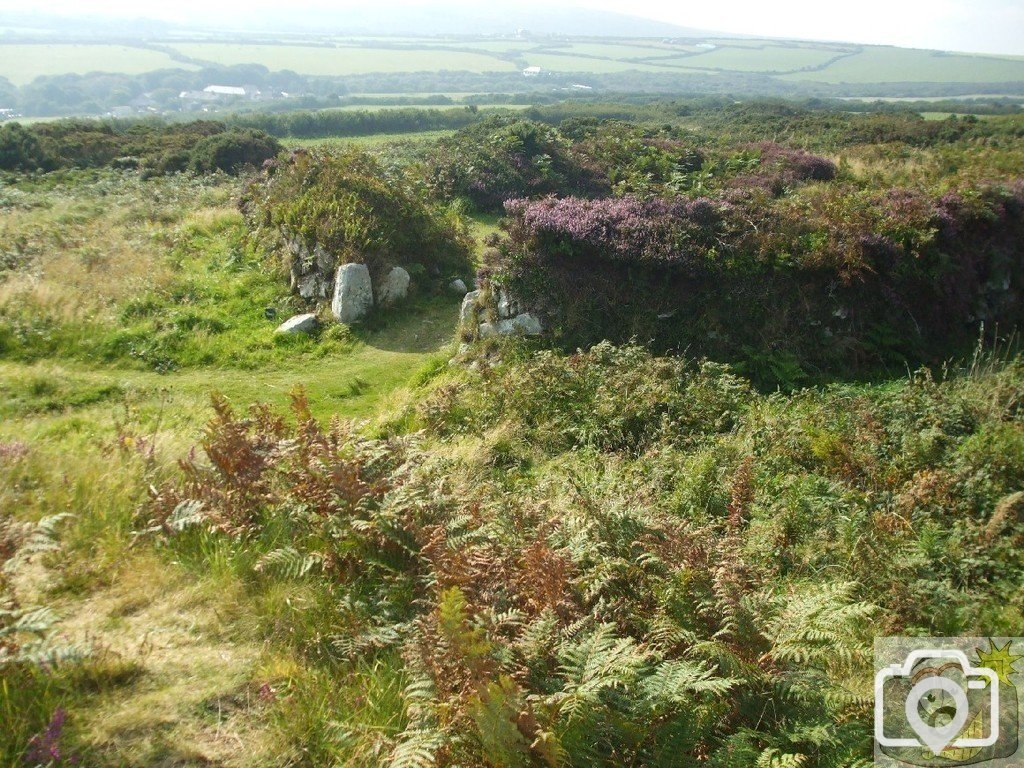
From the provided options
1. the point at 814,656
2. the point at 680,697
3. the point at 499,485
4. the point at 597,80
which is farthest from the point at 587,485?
the point at 597,80

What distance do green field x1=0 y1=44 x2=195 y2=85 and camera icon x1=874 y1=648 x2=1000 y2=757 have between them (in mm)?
91201

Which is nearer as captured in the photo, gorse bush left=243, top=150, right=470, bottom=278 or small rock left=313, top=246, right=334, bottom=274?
small rock left=313, top=246, right=334, bottom=274

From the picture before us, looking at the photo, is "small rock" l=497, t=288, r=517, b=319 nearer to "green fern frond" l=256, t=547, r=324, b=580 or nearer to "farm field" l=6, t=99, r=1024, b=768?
"farm field" l=6, t=99, r=1024, b=768

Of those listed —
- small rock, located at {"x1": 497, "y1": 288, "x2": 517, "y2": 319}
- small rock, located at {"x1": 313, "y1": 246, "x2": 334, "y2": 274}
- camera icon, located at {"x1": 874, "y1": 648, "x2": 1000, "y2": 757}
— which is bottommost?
camera icon, located at {"x1": 874, "y1": 648, "x2": 1000, "y2": 757}

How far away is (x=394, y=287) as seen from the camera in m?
13.6

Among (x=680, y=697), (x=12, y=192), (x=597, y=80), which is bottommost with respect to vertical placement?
(x=680, y=697)

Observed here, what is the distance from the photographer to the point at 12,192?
21.5 metres

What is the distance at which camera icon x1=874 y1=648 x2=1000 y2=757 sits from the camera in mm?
3361

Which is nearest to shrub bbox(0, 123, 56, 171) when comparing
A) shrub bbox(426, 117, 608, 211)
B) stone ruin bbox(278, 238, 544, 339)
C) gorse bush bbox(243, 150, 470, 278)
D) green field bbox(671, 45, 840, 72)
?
shrub bbox(426, 117, 608, 211)

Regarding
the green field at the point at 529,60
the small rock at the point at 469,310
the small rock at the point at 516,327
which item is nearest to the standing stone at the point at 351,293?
the small rock at the point at 469,310

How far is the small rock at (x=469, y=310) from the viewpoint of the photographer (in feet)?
40.1

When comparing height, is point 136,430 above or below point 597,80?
below

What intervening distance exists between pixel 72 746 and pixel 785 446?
22.2 ft

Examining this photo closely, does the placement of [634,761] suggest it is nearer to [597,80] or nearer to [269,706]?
[269,706]
